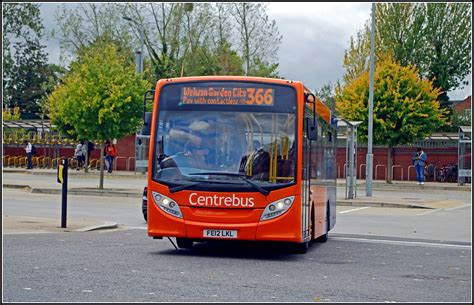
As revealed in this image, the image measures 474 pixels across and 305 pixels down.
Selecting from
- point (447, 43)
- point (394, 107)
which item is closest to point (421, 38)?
point (447, 43)

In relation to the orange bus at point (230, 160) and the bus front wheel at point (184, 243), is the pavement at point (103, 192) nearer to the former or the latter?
the bus front wheel at point (184, 243)

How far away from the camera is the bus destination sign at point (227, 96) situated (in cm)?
1569

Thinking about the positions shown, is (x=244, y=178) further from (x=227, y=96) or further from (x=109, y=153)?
(x=109, y=153)

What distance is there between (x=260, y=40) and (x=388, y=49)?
10.5 m

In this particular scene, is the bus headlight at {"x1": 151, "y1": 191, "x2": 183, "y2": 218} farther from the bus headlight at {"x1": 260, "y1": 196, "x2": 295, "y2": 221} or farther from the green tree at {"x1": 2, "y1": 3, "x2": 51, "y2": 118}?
the green tree at {"x1": 2, "y1": 3, "x2": 51, "y2": 118}

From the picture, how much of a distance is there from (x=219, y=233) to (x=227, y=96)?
2.26 m

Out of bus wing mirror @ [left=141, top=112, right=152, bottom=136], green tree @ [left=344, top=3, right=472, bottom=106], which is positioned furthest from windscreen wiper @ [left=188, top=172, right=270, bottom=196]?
green tree @ [left=344, top=3, right=472, bottom=106]

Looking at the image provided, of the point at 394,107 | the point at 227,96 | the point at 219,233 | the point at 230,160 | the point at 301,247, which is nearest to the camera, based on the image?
the point at 219,233

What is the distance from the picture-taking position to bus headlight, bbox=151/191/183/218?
15.3 metres

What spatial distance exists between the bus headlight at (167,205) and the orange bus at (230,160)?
16 millimetres

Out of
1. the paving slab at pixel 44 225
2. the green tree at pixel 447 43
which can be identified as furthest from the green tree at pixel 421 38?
the paving slab at pixel 44 225

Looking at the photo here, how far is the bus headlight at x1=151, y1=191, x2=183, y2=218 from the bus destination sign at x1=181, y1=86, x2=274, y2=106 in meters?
1.60

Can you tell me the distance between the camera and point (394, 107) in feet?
154

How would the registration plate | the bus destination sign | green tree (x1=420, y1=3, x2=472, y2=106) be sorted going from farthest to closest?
1. green tree (x1=420, y1=3, x2=472, y2=106)
2. the bus destination sign
3. the registration plate
